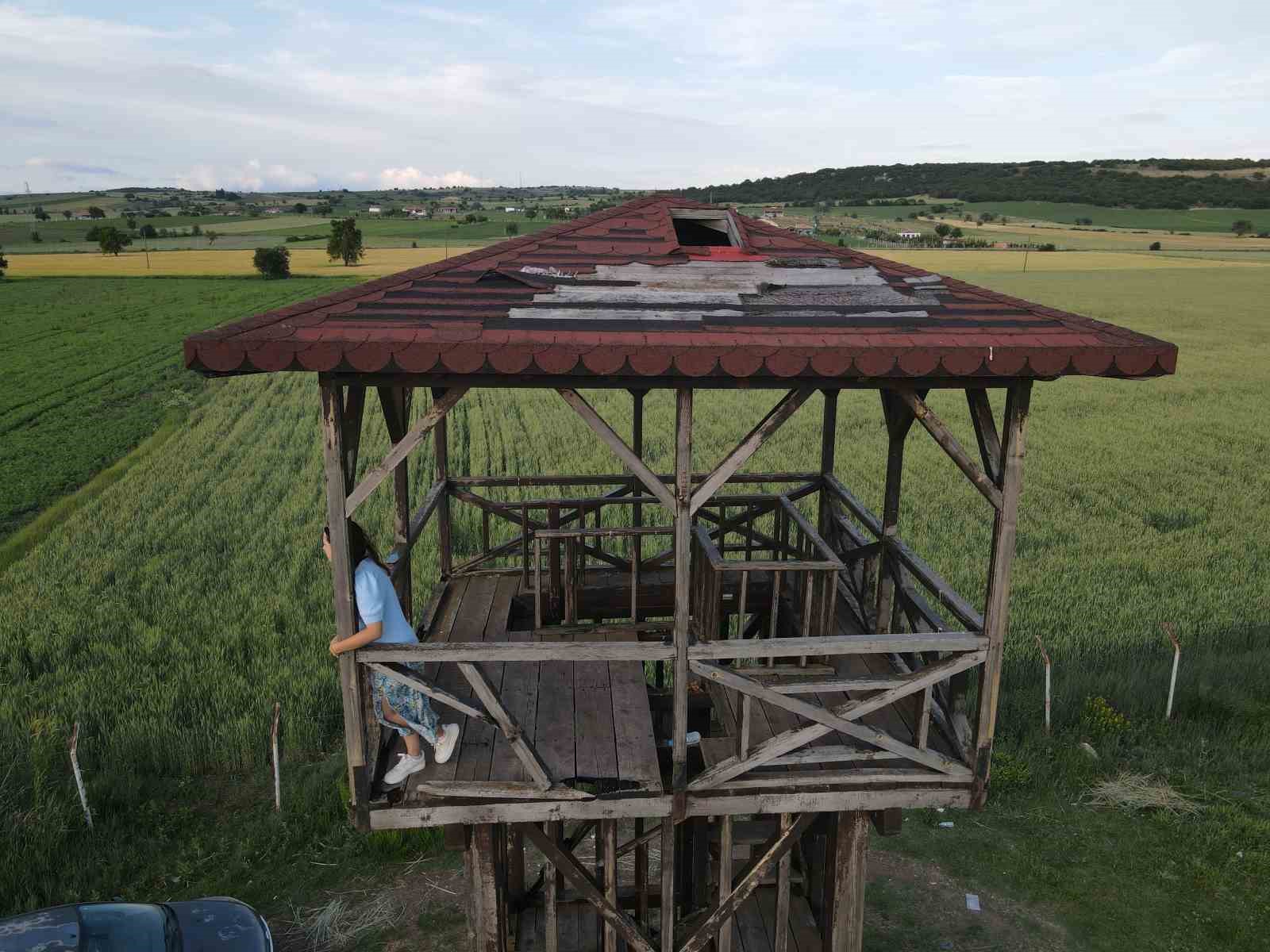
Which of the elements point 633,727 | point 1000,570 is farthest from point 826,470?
point 633,727

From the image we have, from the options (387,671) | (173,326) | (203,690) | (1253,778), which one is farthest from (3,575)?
(173,326)

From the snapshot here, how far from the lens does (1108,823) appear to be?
8.70 metres

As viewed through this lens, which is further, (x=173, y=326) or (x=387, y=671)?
(x=173, y=326)

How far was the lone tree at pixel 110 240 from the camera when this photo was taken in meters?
70.7

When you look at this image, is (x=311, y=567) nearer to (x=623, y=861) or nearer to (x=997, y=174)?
(x=623, y=861)

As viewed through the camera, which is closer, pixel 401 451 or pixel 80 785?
pixel 401 451

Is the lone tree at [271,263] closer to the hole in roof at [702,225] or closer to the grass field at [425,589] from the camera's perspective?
the grass field at [425,589]

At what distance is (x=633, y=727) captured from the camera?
5.73m

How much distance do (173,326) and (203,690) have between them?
37.2m

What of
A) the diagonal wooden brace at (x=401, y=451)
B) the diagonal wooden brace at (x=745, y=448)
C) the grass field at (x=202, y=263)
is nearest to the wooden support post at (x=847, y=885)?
the diagonal wooden brace at (x=745, y=448)

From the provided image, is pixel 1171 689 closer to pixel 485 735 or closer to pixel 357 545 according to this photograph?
pixel 485 735

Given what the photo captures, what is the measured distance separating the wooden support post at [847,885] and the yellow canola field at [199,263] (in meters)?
55.6

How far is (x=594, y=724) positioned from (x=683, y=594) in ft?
4.83

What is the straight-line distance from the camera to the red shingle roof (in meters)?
4.27
